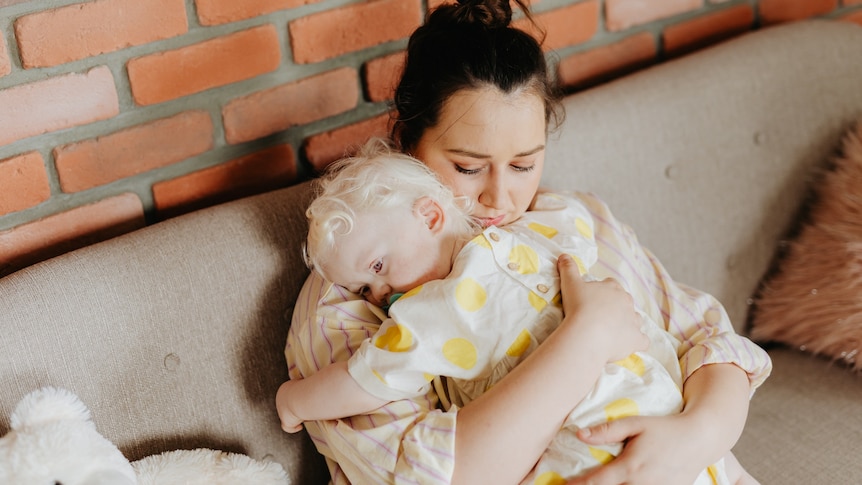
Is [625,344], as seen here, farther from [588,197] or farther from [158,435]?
[158,435]

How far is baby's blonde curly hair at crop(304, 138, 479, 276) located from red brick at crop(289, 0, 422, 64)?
0.34m

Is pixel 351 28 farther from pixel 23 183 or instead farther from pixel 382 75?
pixel 23 183

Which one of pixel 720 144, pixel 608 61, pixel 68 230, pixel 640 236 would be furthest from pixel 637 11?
pixel 68 230

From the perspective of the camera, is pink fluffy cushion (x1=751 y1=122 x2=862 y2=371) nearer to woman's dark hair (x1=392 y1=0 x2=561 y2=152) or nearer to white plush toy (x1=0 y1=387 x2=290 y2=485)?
woman's dark hair (x1=392 y1=0 x2=561 y2=152)

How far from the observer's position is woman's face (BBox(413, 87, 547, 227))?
1.15 metres

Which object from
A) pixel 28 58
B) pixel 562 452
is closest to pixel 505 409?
pixel 562 452

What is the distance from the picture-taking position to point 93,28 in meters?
1.22

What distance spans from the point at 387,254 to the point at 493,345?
0.61ft

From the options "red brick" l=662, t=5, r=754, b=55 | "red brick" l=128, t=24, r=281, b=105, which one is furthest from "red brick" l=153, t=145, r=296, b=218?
"red brick" l=662, t=5, r=754, b=55

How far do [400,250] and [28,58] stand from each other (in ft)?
1.95

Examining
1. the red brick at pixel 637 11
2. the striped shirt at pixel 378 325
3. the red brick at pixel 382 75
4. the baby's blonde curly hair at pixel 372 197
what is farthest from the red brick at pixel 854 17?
the baby's blonde curly hair at pixel 372 197

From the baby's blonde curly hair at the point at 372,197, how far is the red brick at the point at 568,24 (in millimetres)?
656

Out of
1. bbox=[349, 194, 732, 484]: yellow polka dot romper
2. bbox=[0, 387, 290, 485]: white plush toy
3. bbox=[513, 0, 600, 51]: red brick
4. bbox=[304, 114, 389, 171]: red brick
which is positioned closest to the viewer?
bbox=[0, 387, 290, 485]: white plush toy

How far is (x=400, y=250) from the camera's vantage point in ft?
3.67
